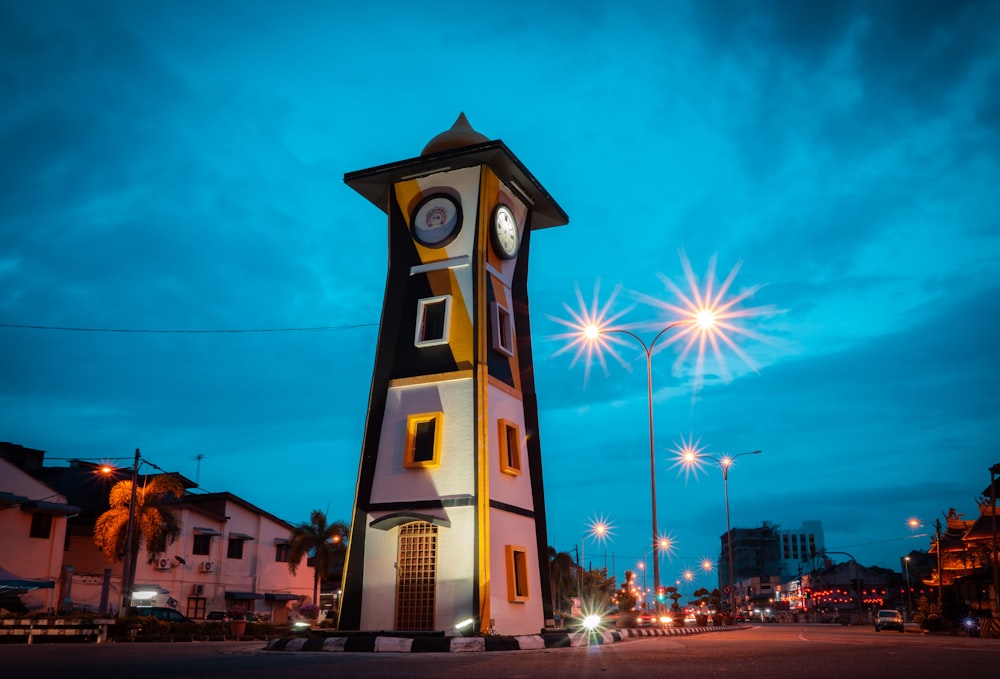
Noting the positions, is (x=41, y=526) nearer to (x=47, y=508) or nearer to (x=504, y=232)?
(x=47, y=508)

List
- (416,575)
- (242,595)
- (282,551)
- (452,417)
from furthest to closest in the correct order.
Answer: (282,551) < (242,595) < (452,417) < (416,575)

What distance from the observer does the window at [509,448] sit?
29141 mm

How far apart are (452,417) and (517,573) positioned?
6036 mm

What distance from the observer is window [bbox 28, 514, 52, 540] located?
148ft

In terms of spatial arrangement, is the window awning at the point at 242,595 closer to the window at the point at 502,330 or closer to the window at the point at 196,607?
the window at the point at 196,607

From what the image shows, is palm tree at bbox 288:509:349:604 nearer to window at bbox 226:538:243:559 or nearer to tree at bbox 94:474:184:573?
window at bbox 226:538:243:559

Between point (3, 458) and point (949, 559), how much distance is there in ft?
212

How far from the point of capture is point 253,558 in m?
57.6

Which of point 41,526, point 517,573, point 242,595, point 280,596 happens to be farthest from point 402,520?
point 280,596

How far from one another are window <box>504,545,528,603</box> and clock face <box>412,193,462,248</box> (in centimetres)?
1159

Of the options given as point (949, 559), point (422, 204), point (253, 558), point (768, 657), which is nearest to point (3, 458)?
point (253, 558)

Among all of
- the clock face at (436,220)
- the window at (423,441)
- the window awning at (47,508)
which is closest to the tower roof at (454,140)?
the clock face at (436,220)

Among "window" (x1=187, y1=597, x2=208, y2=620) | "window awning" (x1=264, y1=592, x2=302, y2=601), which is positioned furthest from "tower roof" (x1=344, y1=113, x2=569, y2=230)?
"window awning" (x1=264, y1=592, x2=302, y2=601)

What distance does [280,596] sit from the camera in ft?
193
